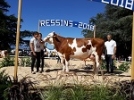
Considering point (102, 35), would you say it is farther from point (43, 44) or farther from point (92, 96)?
point (92, 96)

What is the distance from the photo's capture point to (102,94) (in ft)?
24.2

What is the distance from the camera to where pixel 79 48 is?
1373cm

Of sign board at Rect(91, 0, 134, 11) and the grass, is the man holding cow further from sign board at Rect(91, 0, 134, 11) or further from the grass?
the grass

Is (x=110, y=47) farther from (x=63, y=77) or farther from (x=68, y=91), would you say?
(x=68, y=91)

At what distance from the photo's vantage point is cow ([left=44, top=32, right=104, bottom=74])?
1369 cm

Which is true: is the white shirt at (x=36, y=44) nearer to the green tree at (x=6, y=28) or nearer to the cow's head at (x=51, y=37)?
the cow's head at (x=51, y=37)

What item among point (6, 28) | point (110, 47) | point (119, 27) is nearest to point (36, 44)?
point (110, 47)

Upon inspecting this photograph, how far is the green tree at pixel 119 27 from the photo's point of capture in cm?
4778

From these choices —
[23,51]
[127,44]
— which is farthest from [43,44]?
[127,44]

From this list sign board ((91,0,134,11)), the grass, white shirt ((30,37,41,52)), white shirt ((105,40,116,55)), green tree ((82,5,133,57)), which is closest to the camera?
the grass

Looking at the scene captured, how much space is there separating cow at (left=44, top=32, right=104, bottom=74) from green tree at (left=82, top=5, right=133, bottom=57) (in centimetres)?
3314

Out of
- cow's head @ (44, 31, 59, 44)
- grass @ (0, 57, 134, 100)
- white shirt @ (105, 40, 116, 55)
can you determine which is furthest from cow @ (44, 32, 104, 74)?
grass @ (0, 57, 134, 100)

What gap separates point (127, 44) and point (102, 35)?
4787 mm

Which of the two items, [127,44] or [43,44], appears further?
[127,44]
